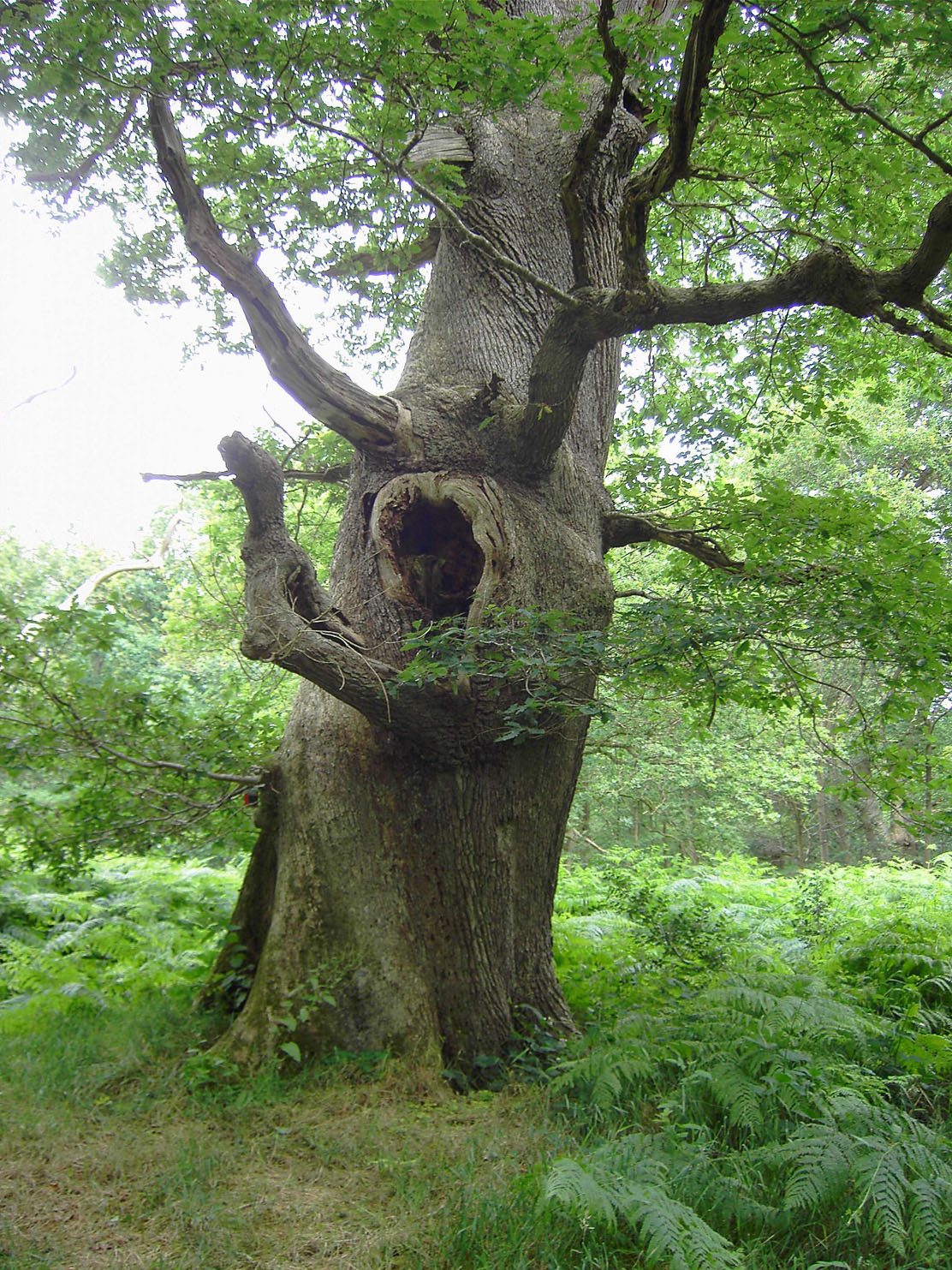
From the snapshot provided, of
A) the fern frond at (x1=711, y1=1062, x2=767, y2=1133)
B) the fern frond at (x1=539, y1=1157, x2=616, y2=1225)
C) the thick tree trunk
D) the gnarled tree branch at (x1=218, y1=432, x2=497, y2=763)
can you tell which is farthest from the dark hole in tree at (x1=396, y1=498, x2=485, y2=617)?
the fern frond at (x1=539, y1=1157, x2=616, y2=1225)

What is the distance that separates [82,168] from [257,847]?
4.88 m

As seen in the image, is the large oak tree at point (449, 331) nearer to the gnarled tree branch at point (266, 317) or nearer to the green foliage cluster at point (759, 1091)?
the gnarled tree branch at point (266, 317)

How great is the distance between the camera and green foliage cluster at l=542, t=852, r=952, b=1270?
2492 millimetres

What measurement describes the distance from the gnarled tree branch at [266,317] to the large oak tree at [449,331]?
0.05 ft

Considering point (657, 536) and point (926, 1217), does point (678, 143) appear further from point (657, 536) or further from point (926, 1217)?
point (926, 1217)

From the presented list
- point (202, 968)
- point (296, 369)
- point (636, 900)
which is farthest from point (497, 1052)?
point (296, 369)

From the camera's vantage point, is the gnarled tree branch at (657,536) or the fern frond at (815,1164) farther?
the gnarled tree branch at (657,536)

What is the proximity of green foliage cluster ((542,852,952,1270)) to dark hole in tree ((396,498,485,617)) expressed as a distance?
8.44 feet

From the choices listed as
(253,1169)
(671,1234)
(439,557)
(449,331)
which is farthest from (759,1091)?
(449,331)

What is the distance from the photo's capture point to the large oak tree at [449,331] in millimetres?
3699

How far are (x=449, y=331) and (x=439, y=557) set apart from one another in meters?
1.84

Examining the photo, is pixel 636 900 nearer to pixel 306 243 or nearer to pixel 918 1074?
pixel 918 1074

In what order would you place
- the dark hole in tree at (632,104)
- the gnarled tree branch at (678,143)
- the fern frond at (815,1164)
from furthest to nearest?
the dark hole in tree at (632,104), the gnarled tree branch at (678,143), the fern frond at (815,1164)

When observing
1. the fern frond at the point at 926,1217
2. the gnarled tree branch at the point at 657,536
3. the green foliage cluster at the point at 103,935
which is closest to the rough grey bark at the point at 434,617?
the gnarled tree branch at the point at 657,536
